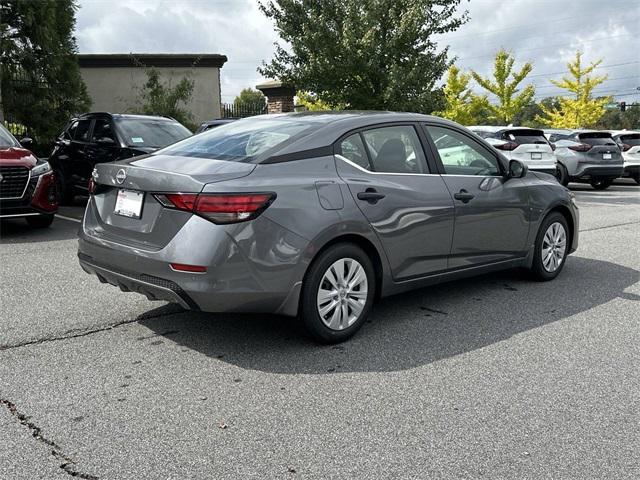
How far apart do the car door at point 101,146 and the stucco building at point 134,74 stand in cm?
947

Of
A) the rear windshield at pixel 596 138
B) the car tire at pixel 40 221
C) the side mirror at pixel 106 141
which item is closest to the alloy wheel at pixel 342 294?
the car tire at pixel 40 221

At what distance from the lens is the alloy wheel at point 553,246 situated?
20.8 feet

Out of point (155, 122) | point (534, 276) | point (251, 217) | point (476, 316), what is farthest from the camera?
point (155, 122)

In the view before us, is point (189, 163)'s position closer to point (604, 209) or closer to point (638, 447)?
point (638, 447)

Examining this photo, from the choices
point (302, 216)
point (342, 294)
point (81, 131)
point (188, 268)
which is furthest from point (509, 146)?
point (188, 268)

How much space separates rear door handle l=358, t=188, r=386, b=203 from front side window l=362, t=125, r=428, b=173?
220 millimetres

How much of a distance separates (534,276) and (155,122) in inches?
292

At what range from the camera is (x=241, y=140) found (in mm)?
4707

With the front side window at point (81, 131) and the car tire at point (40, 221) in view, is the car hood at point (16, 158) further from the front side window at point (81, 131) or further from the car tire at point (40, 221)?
the front side window at point (81, 131)

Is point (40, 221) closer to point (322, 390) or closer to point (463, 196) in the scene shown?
point (463, 196)

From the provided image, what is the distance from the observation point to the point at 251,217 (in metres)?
3.96

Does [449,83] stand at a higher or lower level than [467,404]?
higher

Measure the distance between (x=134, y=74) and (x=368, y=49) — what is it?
9.37 meters

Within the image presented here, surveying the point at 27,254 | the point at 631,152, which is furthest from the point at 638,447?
the point at 631,152
